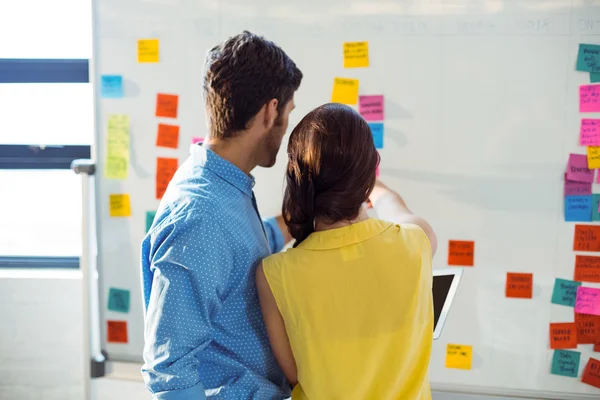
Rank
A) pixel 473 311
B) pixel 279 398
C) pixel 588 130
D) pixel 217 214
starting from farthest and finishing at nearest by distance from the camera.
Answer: pixel 473 311, pixel 588 130, pixel 279 398, pixel 217 214

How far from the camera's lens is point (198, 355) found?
103 centimetres

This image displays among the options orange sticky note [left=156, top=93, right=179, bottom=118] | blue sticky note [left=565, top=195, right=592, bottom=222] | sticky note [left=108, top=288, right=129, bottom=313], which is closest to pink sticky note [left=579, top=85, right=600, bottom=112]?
blue sticky note [left=565, top=195, right=592, bottom=222]

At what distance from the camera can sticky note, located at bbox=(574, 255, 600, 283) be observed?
5.03ft

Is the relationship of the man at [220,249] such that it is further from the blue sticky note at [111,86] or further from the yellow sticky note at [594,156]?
the yellow sticky note at [594,156]

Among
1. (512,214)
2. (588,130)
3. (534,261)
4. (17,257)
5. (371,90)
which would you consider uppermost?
(371,90)

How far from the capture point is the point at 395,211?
4.01 ft

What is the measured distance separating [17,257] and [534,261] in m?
1.92

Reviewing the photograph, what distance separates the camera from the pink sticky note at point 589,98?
1.48 metres

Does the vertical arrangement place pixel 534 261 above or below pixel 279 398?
above

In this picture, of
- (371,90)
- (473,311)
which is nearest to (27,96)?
(371,90)

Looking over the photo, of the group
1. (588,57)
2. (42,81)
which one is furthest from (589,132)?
(42,81)

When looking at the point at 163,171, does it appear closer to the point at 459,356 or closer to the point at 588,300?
the point at 459,356

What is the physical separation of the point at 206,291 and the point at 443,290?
0.66 m

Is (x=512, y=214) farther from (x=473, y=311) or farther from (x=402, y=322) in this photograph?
(x=402, y=322)
